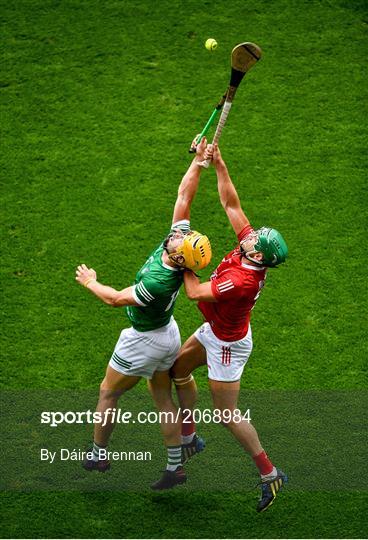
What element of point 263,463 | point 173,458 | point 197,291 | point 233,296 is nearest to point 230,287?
point 233,296

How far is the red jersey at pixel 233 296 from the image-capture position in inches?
257

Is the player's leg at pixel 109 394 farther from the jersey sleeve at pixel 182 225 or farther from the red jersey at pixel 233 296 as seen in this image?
the jersey sleeve at pixel 182 225

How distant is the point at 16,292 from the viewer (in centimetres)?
862

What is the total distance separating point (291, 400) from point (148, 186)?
9.48 feet

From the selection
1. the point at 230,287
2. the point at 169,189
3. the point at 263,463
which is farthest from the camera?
the point at 169,189

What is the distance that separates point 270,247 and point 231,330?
705 mm

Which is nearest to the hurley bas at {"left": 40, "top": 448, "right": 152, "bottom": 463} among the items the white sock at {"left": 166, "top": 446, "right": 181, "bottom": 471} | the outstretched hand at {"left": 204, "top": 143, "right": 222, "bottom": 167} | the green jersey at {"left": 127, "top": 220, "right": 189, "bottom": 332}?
the white sock at {"left": 166, "top": 446, "right": 181, "bottom": 471}

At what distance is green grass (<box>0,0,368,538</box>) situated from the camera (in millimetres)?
7000

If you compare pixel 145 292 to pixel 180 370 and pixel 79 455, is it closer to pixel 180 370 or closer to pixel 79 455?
pixel 180 370

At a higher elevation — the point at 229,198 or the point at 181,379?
the point at 229,198

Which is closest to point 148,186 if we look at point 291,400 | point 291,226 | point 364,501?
point 291,226

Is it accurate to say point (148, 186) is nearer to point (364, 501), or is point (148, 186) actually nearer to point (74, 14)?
point (74, 14)

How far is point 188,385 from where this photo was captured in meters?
7.21

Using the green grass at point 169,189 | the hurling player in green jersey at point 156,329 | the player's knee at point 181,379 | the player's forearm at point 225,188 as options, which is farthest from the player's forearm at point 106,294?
the green grass at point 169,189
